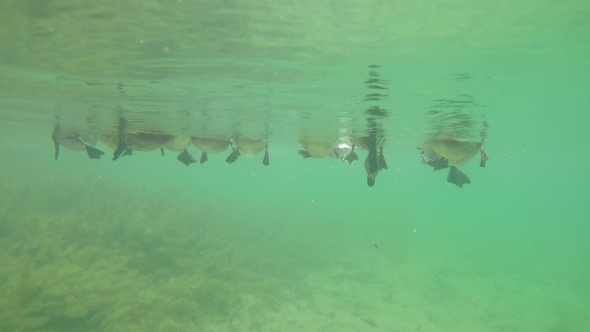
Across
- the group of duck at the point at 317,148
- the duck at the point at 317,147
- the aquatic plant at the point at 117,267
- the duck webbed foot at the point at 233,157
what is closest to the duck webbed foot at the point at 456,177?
the group of duck at the point at 317,148

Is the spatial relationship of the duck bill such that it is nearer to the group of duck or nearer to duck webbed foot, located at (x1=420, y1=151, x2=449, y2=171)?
the group of duck

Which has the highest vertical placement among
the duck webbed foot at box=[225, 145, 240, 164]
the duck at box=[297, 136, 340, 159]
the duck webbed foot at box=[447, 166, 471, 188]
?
the duck at box=[297, 136, 340, 159]

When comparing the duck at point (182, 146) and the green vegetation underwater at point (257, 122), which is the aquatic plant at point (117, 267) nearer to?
the green vegetation underwater at point (257, 122)

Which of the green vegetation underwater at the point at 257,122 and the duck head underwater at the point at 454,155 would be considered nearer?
the green vegetation underwater at the point at 257,122

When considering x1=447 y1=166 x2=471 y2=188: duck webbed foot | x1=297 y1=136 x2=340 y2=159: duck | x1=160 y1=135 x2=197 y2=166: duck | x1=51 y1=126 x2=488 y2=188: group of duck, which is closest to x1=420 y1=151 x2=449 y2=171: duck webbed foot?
x1=51 y1=126 x2=488 y2=188: group of duck

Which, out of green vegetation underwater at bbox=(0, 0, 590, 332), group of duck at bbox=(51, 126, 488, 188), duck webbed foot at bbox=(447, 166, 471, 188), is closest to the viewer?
green vegetation underwater at bbox=(0, 0, 590, 332)

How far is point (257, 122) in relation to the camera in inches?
680

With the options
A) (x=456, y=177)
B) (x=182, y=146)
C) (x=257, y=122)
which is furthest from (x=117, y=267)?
(x=456, y=177)

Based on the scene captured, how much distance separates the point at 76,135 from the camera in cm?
1151

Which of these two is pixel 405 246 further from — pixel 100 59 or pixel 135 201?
pixel 100 59

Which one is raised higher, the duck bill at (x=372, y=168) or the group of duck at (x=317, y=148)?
the group of duck at (x=317, y=148)

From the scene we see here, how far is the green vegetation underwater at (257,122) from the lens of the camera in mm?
6598

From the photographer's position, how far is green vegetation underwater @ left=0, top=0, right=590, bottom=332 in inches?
260

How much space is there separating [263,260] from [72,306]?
11.4 meters
